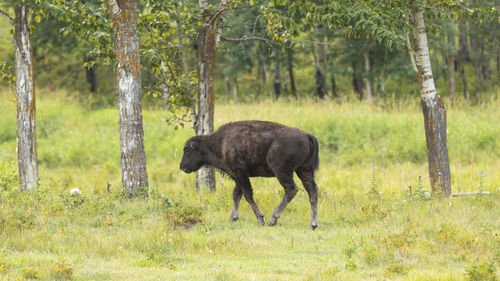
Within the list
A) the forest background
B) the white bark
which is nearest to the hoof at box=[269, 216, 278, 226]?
the forest background

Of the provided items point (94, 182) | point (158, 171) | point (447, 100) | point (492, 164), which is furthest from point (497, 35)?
point (94, 182)

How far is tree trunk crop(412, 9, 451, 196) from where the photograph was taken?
38.8 ft

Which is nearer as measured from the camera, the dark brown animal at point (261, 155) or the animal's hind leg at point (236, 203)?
the dark brown animal at point (261, 155)

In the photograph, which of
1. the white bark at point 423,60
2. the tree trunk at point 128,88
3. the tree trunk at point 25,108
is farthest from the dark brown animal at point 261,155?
the tree trunk at point 25,108

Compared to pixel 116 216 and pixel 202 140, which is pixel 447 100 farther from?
pixel 116 216

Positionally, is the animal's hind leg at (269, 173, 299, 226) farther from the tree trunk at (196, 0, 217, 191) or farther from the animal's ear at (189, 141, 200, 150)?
the tree trunk at (196, 0, 217, 191)

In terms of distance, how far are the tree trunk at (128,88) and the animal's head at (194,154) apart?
97 cm

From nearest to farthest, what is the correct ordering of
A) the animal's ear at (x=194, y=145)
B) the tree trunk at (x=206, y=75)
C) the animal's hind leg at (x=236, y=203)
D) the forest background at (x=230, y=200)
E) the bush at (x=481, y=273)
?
the bush at (x=481, y=273) < the forest background at (x=230, y=200) < the animal's hind leg at (x=236, y=203) < the animal's ear at (x=194, y=145) < the tree trunk at (x=206, y=75)

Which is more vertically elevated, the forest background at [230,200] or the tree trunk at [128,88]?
the tree trunk at [128,88]

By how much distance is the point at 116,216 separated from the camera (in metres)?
10.2

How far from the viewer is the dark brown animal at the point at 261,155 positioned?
10.2 meters

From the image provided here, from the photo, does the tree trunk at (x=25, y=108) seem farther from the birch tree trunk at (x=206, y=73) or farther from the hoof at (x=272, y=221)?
the hoof at (x=272, y=221)

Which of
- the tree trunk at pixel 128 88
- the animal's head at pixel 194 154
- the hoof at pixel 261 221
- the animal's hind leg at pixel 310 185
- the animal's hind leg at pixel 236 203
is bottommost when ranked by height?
the hoof at pixel 261 221

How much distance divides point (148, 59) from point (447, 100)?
14260mm
